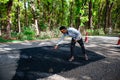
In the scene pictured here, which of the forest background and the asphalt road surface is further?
Answer: the forest background

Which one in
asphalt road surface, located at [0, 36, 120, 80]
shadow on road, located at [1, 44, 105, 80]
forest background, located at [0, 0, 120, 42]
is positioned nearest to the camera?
asphalt road surface, located at [0, 36, 120, 80]

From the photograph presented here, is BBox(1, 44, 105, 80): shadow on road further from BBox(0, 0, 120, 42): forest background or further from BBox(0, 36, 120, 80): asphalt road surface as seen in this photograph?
BBox(0, 0, 120, 42): forest background

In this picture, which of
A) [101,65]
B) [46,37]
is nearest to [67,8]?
[46,37]

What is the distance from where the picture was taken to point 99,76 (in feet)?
22.9

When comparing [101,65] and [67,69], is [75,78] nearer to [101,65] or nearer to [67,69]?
[67,69]

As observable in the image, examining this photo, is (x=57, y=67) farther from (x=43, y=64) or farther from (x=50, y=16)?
(x=50, y=16)

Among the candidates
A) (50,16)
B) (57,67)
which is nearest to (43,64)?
(57,67)

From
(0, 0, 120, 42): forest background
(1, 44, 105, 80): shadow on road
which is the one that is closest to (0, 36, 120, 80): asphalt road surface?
(1, 44, 105, 80): shadow on road

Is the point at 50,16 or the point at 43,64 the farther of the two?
the point at 50,16

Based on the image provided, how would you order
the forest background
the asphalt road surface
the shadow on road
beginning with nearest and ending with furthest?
the asphalt road surface < the shadow on road < the forest background

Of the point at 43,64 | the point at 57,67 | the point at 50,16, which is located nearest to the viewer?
the point at 57,67

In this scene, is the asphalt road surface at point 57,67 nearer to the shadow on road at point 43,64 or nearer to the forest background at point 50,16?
the shadow on road at point 43,64

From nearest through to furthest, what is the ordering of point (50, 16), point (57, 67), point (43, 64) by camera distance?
point (57, 67)
point (43, 64)
point (50, 16)

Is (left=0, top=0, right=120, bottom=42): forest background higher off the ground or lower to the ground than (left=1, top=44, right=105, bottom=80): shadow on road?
higher
